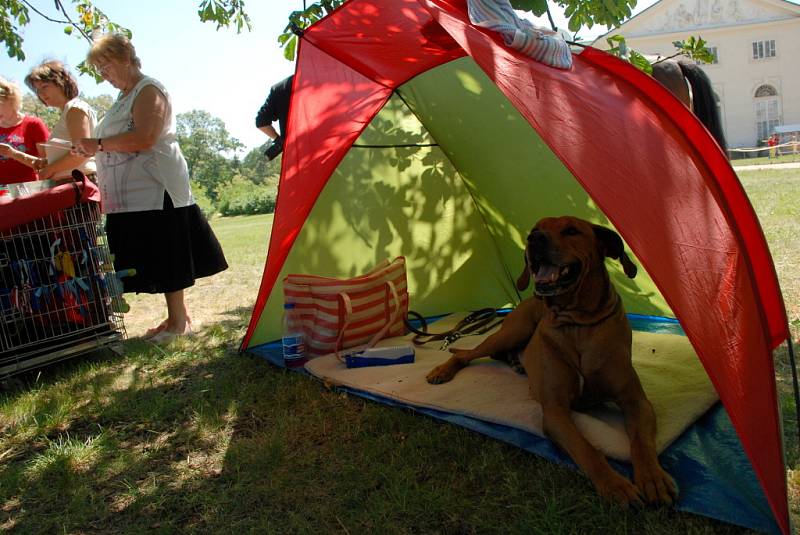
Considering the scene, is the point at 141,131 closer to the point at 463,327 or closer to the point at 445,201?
the point at 445,201

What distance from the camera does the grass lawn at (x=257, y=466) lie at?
2.14 m

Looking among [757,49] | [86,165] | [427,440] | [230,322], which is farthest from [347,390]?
[757,49]

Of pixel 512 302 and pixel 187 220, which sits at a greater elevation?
pixel 187 220

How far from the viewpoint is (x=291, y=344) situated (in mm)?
3709

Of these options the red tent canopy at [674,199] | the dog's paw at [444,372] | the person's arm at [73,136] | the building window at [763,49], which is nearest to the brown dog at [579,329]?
the red tent canopy at [674,199]

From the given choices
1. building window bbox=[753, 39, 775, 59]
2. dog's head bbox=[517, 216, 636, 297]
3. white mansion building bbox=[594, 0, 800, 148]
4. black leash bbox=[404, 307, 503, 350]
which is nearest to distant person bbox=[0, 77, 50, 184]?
black leash bbox=[404, 307, 503, 350]

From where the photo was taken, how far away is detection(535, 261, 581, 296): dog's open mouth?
2.54 m

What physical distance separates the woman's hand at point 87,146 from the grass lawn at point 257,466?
140 cm

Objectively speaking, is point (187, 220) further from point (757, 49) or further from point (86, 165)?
point (757, 49)

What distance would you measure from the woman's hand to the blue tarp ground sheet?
8.70ft

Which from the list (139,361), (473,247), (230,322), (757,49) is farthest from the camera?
(757,49)

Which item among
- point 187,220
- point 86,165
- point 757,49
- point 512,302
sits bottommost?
point 512,302

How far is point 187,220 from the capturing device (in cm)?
437

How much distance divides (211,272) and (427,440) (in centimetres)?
251
